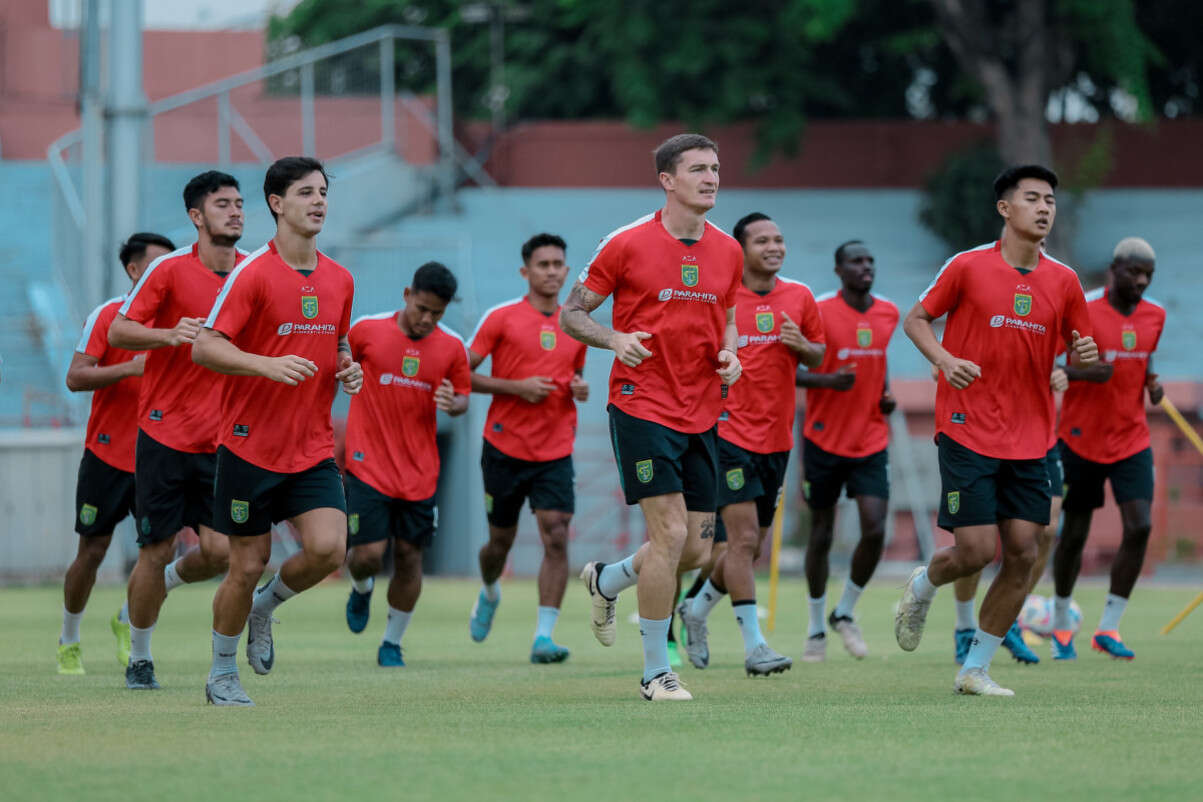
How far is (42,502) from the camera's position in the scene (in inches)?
922

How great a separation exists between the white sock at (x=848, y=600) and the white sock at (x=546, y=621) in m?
2.03

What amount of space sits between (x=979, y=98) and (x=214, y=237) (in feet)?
96.2

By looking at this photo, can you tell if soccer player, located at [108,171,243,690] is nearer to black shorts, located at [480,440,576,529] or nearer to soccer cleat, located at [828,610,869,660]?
black shorts, located at [480,440,576,529]

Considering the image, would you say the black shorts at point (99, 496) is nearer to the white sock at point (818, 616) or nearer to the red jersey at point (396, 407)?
the red jersey at point (396, 407)

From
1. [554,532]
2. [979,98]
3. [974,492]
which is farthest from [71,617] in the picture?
[979,98]

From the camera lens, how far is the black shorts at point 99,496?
1120 centimetres

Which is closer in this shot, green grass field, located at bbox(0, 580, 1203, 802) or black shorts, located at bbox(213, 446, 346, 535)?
green grass field, located at bbox(0, 580, 1203, 802)

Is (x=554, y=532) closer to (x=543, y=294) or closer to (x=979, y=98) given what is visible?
(x=543, y=294)

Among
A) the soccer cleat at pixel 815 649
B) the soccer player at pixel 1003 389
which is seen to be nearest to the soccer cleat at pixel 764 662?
the soccer player at pixel 1003 389

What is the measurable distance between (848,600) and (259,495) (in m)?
5.62

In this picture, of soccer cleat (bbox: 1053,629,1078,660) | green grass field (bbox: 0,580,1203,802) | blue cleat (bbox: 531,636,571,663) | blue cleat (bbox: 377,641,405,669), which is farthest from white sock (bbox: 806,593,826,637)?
blue cleat (bbox: 377,641,405,669)

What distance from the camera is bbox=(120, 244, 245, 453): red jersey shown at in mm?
9945

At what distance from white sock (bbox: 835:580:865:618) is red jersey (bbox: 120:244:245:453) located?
4767mm

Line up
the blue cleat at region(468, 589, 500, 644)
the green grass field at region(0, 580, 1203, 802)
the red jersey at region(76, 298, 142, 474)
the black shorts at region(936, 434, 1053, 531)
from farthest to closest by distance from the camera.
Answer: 1. the blue cleat at region(468, 589, 500, 644)
2. the red jersey at region(76, 298, 142, 474)
3. the black shorts at region(936, 434, 1053, 531)
4. the green grass field at region(0, 580, 1203, 802)
